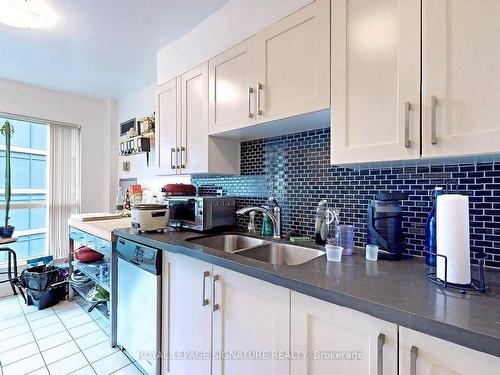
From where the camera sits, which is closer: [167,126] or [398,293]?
[398,293]

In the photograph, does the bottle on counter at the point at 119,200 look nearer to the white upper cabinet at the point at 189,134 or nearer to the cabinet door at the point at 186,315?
the white upper cabinet at the point at 189,134

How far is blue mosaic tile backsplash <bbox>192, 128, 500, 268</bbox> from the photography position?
102 cm

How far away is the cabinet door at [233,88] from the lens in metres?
1.44

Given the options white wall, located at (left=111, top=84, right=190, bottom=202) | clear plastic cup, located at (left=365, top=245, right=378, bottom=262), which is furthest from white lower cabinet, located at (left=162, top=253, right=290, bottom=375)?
white wall, located at (left=111, top=84, right=190, bottom=202)

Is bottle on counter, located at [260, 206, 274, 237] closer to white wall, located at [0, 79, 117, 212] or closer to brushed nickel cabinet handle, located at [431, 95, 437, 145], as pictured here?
brushed nickel cabinet handle, located at [431, 95, 437, 145]

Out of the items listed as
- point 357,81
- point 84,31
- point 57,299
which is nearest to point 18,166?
point 57,299

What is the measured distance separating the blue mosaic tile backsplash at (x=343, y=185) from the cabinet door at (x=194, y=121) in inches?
13.3

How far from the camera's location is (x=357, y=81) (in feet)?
3.41

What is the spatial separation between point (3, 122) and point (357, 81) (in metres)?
3.74

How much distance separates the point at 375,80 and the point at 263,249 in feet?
3.32

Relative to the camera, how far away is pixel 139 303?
162 centimetres

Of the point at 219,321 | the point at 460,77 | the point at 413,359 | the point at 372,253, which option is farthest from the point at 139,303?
the point at 460,77

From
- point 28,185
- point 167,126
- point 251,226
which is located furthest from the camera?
point 28,185

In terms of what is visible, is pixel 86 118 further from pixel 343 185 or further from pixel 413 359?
pixel 413 359
